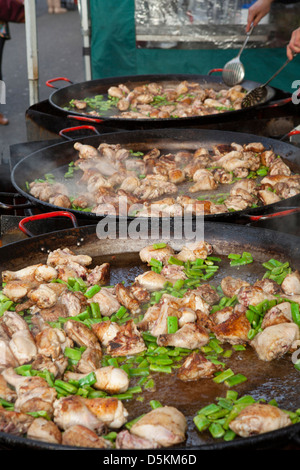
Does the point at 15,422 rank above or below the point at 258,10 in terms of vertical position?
below

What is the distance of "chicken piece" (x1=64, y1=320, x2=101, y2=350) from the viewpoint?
242cm

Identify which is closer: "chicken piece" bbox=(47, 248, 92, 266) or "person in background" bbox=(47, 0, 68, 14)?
"chicken piece" bbox=(47, 248, 92, 266)

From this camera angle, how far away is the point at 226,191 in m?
4.09

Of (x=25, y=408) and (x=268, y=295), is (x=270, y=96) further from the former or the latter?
(x=25, y=408)

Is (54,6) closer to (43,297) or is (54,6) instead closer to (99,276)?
(99,276)

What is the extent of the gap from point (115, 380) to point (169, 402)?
0.23 meters

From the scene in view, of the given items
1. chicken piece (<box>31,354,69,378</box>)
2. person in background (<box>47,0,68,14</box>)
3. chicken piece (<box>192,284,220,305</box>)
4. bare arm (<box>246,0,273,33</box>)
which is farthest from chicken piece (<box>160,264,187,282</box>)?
person in background (<box>47,0,68,14</box>)

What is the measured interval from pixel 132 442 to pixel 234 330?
753mm

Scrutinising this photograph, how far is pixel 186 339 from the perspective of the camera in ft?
7.91

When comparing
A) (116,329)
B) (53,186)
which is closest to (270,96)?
(53,186)

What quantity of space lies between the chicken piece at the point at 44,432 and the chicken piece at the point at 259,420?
631 mm

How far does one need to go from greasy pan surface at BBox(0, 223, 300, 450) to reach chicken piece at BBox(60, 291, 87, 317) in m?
0.32

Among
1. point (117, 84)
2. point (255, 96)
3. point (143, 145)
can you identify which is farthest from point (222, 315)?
point (117, 84)

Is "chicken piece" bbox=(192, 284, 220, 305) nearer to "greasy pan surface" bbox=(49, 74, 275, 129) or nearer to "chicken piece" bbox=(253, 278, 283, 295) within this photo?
"chicken piece" bbox=(253, 278, 283, 295)
